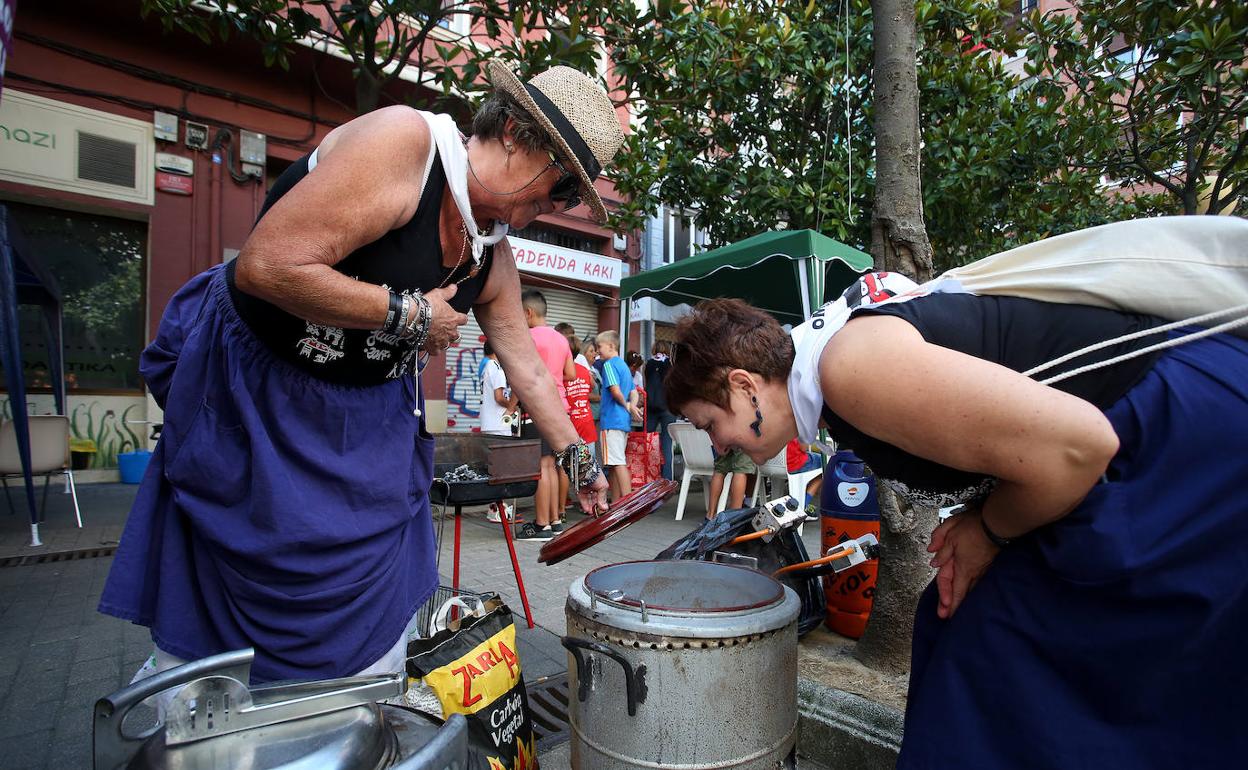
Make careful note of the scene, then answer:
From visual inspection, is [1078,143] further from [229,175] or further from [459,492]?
[229,175]

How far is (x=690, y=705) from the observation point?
60.4 inches

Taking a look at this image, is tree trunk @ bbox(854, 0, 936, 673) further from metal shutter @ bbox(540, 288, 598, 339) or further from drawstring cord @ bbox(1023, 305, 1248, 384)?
metal shutter @ bbox(540, 288, 598, 339)

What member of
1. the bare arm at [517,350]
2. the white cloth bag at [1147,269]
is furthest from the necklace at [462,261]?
the white cloth bag at [1147,269]

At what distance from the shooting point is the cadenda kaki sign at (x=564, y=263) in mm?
10656

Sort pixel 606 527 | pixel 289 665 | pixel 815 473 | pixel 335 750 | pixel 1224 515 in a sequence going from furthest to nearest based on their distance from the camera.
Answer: pixel 815 473
pixel 606 527
pixel 289 665
pixel 1224 515
pixel 335 750

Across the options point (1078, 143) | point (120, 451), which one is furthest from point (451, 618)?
point (1078, 143)

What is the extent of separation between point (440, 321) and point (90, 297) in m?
8.36

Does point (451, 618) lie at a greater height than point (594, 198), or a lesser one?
lesser

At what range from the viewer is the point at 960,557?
1204 millimetres

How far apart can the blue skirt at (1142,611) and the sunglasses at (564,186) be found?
3.81ft

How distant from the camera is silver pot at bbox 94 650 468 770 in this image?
2.53ft

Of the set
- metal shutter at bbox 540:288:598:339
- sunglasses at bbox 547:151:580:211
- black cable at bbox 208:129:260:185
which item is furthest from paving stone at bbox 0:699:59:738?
metal shutter at bbox 540:288:598:339

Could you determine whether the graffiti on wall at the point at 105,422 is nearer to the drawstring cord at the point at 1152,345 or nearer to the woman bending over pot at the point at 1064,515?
the woman bending over pot at the point at 1064,515

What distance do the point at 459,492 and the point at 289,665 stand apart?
1.56 m
